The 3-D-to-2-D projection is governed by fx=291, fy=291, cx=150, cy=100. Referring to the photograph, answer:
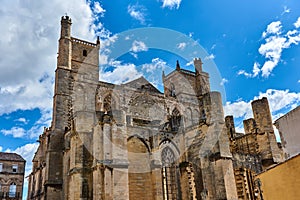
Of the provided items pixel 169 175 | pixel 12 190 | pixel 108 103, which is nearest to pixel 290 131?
pixel 169 175

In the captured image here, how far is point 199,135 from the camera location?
17312mm

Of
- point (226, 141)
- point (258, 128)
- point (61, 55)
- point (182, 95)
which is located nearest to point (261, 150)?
point (258, 128)

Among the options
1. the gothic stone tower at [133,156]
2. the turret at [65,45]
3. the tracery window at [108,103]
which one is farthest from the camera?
the tracery window at [108,103]

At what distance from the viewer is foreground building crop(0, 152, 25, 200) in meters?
35.6

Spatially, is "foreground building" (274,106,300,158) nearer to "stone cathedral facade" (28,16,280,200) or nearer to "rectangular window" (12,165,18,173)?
"stone cathedral facade" (28,16,280,200)

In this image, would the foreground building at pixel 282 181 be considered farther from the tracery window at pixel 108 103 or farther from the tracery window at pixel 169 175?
the tracery window at pixel 108 103

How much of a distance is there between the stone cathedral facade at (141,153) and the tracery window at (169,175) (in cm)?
5

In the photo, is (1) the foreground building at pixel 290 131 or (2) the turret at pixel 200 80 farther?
Result: (2) the turret at pixel 200 80

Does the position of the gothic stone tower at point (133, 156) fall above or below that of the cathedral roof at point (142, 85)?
below

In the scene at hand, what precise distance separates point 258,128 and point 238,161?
3183 mm

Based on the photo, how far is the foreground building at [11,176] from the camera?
1401 inches

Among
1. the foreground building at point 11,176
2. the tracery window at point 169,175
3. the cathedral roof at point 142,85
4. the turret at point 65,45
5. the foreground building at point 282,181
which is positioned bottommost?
the foreground building at point 282,181

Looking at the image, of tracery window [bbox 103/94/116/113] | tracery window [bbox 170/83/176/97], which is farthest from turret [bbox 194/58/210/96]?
tracery window [bbox 103/94/116/113]

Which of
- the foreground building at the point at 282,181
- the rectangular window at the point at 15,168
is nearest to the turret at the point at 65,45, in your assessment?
the foreground building at the point at 282,181
